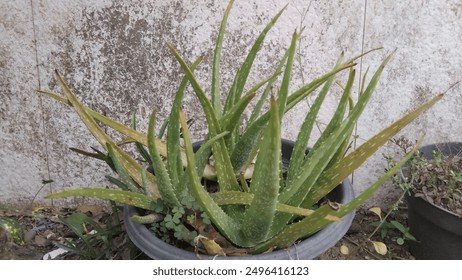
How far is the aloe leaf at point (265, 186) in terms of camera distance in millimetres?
990

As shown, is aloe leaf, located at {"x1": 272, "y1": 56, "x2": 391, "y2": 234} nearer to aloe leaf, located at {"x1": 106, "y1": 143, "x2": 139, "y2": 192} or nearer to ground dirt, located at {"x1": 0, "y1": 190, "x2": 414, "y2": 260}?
aloe leaf, located at {"x1": 106, "y1": 143, "x2": 139, "y2": 192}

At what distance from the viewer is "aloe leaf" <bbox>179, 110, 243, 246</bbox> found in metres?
1.04

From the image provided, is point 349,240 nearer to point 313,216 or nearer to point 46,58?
point 313,216

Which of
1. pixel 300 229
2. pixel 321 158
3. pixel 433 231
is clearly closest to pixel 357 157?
pixel 321 158

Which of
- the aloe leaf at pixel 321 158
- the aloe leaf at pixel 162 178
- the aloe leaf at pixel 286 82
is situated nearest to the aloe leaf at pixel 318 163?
the aloe leaf at pixel 321 158

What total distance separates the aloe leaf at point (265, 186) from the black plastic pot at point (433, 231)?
0.81 m

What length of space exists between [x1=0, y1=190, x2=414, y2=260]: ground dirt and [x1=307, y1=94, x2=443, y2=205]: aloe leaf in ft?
1.98

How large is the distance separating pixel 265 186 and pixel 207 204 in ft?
0.42

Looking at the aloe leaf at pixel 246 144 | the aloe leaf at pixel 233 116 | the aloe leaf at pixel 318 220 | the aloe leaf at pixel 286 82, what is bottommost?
the aloe leaf at pixel 318 220

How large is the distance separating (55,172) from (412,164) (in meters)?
1.32

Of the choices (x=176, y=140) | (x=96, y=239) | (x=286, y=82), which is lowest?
(x=96, y=239)

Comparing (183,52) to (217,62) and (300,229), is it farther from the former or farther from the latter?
(300,229)

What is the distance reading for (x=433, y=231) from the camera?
1.81 m

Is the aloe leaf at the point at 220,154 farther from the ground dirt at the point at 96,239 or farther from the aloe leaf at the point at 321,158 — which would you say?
the ground dirt at the point at 96,239
